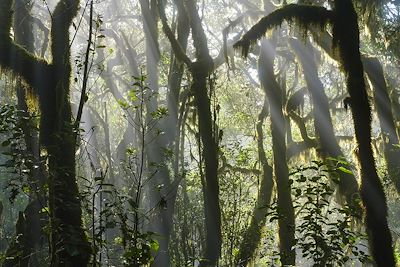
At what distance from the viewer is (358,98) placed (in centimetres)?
766

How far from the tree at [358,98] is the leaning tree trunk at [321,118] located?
16.8ft

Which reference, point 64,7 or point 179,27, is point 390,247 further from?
point 179,27

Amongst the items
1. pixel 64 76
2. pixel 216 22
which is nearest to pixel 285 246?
pixel 64 76

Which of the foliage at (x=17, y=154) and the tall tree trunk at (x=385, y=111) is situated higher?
the tall tree trunk at (x=385, y=111)

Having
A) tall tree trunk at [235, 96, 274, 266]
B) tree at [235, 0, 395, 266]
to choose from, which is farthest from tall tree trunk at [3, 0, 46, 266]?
tree at [235, 0, 395, 266]

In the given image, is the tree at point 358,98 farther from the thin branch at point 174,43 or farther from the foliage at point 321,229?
the thin branch at point 174,43

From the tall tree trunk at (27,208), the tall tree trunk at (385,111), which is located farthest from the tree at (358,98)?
the tall tree trunk at (385,111)

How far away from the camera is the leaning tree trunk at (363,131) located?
7066 mm

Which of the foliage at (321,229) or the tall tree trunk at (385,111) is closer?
the foliage at (321,229)

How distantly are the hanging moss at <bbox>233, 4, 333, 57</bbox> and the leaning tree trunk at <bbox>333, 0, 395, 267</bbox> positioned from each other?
30 cm

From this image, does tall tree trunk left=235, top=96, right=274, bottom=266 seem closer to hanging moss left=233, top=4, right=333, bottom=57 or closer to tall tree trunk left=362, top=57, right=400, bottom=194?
tall tree trunk left=362, top=57, right=400, bottom=194

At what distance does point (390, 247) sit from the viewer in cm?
703

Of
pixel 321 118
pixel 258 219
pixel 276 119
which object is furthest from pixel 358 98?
pixel 321 118

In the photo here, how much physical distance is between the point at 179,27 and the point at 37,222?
19.5 ft
